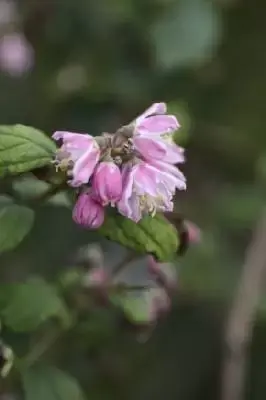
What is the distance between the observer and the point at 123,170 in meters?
0.68

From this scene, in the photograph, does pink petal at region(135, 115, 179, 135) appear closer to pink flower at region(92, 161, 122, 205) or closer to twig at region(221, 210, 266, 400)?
pink flower at region(92, 161, 122, 205)

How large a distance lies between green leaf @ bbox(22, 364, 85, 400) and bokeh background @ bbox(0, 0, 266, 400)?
7.7 inches

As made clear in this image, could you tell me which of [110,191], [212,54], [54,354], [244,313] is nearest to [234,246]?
[244,313]

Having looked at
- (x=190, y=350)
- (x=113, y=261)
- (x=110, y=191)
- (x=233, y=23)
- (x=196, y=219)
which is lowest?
(x=190, y=350)

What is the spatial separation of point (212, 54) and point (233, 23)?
0.28m

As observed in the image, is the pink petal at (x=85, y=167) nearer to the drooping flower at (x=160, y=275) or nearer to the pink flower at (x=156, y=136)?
the pink flower at (x=156, y=136)

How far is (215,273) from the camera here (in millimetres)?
1570

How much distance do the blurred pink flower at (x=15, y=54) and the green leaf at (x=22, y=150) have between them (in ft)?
2.38

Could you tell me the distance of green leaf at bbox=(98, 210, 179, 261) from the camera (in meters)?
0.72

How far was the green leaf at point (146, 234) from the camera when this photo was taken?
0.72 m

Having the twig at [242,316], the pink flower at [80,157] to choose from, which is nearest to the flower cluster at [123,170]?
the pink flower at [80,157]

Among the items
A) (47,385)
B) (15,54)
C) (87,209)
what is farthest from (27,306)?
(15,54)

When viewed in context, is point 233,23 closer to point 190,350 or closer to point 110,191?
point 190,350

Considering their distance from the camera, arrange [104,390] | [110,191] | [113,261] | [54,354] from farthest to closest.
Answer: [104,390], [113,261], [54,354], [110,191]
